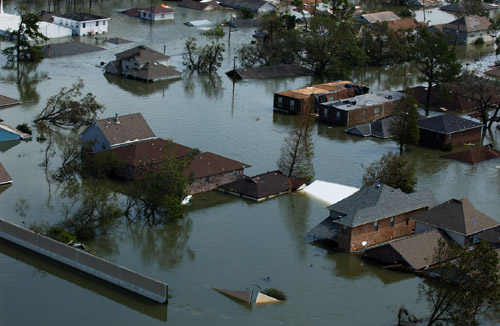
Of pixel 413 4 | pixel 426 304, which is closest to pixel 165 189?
pixel 426 304

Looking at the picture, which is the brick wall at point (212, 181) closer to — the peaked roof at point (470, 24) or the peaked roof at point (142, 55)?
the peaked roof at point (142, 55)

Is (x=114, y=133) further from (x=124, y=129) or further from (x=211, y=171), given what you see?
(x=211, y=171)

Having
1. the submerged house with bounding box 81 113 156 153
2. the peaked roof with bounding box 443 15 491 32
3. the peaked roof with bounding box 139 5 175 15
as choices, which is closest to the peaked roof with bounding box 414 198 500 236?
the submerged house with bounding box 81 113 156 153

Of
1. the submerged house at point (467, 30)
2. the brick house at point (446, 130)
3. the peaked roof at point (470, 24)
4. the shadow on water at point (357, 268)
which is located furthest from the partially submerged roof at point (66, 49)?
the shadow on water at point (357, 268)

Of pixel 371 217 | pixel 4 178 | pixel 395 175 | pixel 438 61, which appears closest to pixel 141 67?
pixel 438 61

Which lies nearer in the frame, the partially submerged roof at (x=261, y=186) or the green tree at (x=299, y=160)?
the partially submerged roof at (x=261, y=186)
